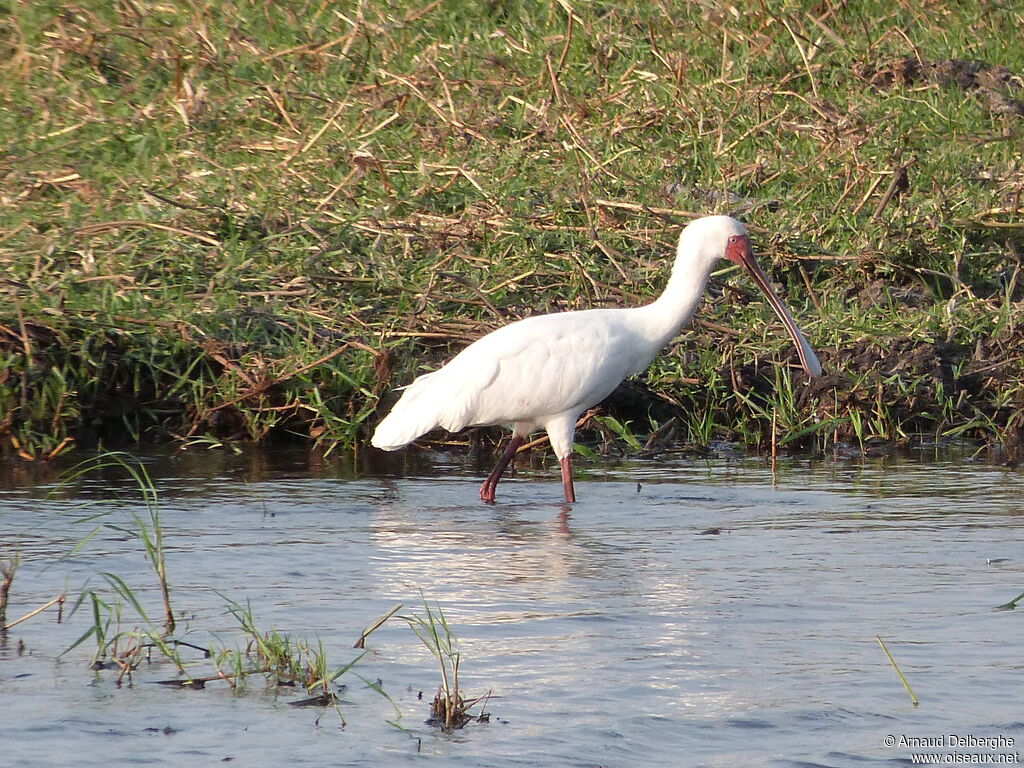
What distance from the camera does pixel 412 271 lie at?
9.46 m

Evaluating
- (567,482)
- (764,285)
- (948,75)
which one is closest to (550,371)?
(567,482)

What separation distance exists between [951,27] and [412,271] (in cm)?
567

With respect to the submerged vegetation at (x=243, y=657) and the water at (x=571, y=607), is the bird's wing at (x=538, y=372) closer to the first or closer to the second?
the water at (x=571, y=607)

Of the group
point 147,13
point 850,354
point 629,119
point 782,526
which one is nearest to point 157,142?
point 147,13

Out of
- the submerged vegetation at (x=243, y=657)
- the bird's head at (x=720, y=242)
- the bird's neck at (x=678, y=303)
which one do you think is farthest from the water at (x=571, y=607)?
the bird's head at (x=720, y=242)

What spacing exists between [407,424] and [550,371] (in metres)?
0.67

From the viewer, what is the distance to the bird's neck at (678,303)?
770cm

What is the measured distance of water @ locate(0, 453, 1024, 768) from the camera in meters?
4.28

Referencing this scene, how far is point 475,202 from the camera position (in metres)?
10.2

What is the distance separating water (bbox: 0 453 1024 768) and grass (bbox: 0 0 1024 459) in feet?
1.88

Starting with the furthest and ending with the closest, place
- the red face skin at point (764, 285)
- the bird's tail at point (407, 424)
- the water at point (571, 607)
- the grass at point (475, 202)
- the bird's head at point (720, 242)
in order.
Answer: the grass at point (475, 202)
the red face skin at point (764, 285)
the bird's head at point (720, 242)
the bird's tail at point (407, 424)
the water at point (571, 607)

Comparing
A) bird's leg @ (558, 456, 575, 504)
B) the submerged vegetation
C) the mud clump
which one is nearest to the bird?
bird's leg @ (558, 456, 575, 504)

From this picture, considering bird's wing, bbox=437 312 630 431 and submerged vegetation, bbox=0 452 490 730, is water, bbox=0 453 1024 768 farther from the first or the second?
bird's wing, bbox=437 312 630 431

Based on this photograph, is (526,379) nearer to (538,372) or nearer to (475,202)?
(538,372)
